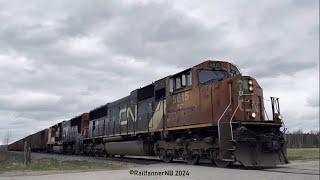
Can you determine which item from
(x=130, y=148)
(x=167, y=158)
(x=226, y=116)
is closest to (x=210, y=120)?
(x=226, y=116)

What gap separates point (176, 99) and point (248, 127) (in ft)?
13.5

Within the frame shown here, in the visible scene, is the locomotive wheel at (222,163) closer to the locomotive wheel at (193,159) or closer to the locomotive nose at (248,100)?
the locomotive wheel at (193,159)

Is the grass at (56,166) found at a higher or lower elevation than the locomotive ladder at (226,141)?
lower

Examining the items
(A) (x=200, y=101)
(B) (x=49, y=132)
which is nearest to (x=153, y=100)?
(A) (x=200, y=101)

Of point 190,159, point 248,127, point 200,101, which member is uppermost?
point 200,101

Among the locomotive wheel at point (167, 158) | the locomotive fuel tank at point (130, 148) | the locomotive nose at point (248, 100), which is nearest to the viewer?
the locomotive nose at point (248, 100)

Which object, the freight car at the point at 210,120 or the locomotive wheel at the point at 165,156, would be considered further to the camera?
the locomotive wheel at the point at 165,156

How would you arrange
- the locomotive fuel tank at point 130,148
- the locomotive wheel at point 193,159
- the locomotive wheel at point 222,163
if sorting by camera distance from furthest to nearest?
1. the locomotive fuel tank at point 130,148
2. the locomotive wheel at point 193,159
3. the locomotive wheel at point 222,163

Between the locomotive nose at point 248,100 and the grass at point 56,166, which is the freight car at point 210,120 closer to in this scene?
the locomotive nose at point 248,100

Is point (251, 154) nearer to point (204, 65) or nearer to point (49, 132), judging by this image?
point (204, 65)

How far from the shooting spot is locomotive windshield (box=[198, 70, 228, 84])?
614 inches

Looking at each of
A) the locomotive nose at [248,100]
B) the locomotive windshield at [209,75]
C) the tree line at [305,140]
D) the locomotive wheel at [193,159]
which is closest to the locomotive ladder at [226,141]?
the locomotive nose at [248,100]

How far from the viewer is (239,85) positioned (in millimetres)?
14461

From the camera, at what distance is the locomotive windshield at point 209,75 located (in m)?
15.6
